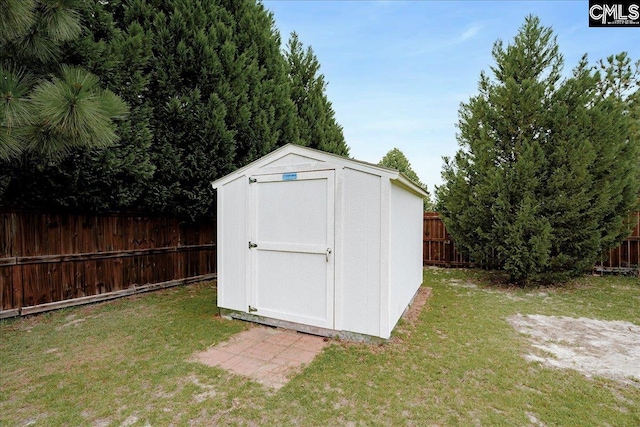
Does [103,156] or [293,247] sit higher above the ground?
[103,156]

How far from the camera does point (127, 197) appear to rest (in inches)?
204

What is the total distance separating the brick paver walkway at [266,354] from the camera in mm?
2867

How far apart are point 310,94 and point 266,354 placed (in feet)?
27.3

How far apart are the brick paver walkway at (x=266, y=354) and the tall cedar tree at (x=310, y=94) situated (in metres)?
6.47

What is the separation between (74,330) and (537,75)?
349 inches

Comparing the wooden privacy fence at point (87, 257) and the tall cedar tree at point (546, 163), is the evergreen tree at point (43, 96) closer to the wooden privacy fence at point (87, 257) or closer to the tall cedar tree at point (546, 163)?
the wooden privacy fence at point (87, 257)

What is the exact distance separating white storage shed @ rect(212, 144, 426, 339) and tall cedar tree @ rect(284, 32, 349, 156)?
17.6 feet

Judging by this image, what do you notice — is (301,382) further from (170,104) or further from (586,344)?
(170,104)

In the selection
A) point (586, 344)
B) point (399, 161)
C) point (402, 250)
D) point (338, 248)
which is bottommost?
point (586, 344)

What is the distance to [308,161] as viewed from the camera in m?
3.83

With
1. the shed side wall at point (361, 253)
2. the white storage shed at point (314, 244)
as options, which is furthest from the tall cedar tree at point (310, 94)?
the shed side wall at point (361, 253)

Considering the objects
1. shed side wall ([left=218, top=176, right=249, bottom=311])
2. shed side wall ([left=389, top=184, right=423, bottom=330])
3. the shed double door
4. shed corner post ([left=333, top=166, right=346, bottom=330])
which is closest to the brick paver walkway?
the shed double door

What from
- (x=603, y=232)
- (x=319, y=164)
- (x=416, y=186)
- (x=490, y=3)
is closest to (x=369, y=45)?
(x=490, y=3)

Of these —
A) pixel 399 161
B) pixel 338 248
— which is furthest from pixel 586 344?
pixel 399 161
